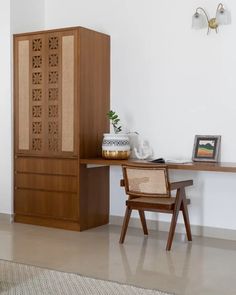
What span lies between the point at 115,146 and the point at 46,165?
30.9 inches

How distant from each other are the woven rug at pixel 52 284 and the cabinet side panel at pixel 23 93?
1.97m

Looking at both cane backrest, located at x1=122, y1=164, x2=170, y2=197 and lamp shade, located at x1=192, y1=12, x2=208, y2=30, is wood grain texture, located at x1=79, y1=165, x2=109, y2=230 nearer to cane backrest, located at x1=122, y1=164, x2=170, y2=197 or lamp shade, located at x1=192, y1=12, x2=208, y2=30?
cane backrest, located at x1=122, y1=164, x2=170, y2=197

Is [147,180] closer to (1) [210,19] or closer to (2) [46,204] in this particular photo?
(2) [46,204]

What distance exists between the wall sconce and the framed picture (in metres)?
1.02

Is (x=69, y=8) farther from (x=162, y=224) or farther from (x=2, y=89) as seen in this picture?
(x=162, y=224)

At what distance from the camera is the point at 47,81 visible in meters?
5.15

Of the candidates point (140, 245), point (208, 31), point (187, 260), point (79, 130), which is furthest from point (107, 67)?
point (187, 260)

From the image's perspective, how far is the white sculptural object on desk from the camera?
5047 millimetres

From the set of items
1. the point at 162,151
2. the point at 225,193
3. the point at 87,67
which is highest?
the point at 87,67

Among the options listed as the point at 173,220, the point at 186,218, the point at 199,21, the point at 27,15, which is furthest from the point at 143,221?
the point at 27,15

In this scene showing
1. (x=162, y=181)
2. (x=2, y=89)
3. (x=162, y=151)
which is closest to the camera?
(x=162, y=181)

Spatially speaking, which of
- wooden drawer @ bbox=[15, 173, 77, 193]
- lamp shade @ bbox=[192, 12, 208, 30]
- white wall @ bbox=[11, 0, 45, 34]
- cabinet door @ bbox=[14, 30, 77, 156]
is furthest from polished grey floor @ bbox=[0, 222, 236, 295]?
white wall @ bbox=[11, 0, 45, 34]

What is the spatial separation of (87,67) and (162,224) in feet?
5.74

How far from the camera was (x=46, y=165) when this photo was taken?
17.1 ft
